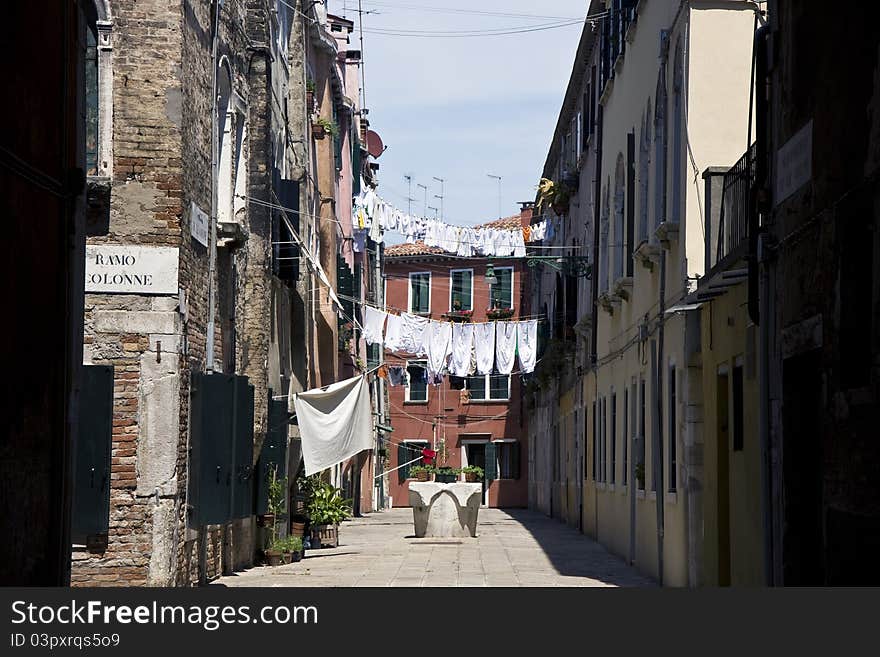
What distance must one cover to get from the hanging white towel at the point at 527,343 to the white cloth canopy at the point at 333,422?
2182 centimetres

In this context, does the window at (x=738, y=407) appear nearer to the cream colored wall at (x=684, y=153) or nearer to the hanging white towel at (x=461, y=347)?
the cream colored wall at (x=684, y=153)

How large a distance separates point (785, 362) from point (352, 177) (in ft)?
111

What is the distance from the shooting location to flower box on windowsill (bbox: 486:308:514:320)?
2325 inches

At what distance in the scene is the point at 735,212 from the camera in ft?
49.9

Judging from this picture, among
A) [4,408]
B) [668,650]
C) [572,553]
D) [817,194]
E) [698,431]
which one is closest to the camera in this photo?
[668,650]

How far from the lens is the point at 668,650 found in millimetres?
6906

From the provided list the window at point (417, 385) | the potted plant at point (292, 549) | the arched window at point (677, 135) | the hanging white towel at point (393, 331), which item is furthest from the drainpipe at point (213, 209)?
the window at point (417, 385)

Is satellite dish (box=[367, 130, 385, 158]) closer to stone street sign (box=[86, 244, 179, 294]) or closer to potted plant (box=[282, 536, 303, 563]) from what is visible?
potted plant (box=[282, 536, 303, 563])

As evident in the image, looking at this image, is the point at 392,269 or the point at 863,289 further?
the point at 392,269

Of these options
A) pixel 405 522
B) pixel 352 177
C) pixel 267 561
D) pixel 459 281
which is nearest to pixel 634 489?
pixel 267 561

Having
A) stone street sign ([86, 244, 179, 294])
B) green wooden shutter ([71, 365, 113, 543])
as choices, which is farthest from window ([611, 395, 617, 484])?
green wooden shutter ([71, 365, 113, 543])

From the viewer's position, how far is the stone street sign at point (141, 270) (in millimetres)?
15531

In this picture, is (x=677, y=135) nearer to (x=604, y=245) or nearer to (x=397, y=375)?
(x=604, y=245)

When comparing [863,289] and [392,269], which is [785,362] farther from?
[392,269]
